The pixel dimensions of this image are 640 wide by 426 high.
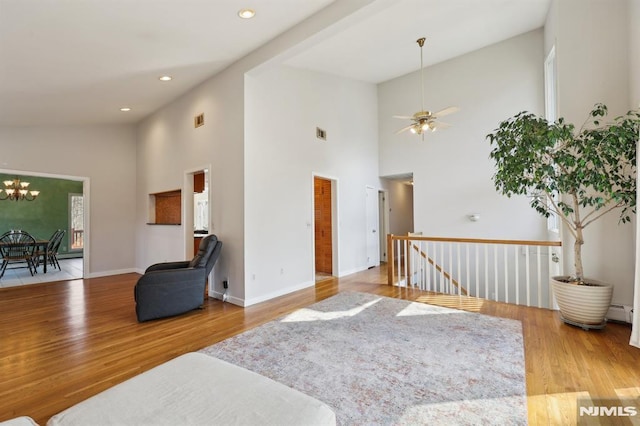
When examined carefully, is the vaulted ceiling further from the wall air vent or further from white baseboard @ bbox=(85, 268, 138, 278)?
white baseboard @ bbox=(85, 268, 138, 278)

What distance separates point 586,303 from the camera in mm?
3090

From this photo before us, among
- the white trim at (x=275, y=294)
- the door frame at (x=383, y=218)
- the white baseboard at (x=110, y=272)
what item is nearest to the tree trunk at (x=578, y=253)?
the white trim at (x=275, y=294)

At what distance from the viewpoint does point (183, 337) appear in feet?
10.7

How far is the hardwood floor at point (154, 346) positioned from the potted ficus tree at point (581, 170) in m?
0.38

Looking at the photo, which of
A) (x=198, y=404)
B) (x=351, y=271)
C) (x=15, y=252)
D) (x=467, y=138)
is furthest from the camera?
(x=15, y=252)

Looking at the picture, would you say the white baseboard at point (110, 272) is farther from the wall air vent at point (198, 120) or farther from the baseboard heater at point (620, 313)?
the baseboard heater at point (620, 313)

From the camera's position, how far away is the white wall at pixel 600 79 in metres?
3.30

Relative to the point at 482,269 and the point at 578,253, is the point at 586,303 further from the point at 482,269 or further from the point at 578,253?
the point at 482,269

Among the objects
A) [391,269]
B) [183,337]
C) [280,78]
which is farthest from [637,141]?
[183,337]

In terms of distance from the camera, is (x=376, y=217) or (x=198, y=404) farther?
(x=376, y=217)

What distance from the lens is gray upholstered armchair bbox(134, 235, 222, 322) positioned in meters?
3.69

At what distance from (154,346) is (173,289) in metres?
0.93

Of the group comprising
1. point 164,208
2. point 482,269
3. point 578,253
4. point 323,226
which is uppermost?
point 164,208

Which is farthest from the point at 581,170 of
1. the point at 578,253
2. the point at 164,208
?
the point at 164,208
